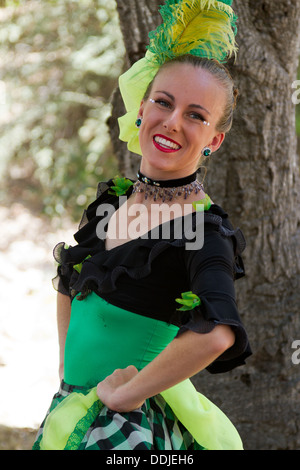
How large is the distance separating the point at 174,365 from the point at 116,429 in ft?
→ 0.92

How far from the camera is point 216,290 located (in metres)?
1.42

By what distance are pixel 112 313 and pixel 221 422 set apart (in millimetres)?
467

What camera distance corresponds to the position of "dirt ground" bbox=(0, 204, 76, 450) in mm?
4215

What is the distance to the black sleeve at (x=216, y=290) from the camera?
4.56ft

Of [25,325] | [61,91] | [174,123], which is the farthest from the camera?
[61,91]

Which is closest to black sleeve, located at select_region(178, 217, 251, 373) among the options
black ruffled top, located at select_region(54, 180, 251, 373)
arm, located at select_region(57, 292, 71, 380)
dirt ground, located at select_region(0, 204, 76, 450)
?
black ruffled top, located at select_region(54, 180, 251, 373)

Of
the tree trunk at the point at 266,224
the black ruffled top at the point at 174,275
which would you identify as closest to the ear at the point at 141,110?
the black ruffled top at the point at 174,275

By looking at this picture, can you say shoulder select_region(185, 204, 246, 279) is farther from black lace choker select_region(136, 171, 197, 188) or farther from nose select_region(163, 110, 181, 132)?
nose select_region(163, 110, 181, 132)

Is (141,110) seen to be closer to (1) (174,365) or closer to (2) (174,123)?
(2) (174,123)

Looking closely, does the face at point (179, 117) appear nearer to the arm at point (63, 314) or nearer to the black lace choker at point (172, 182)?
the black lace choker at point (172, 182)

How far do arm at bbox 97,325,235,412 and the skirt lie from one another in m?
0.05

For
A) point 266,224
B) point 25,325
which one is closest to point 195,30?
point 266,224

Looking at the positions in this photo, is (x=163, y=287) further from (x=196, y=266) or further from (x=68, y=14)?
(x=68, y=14)
